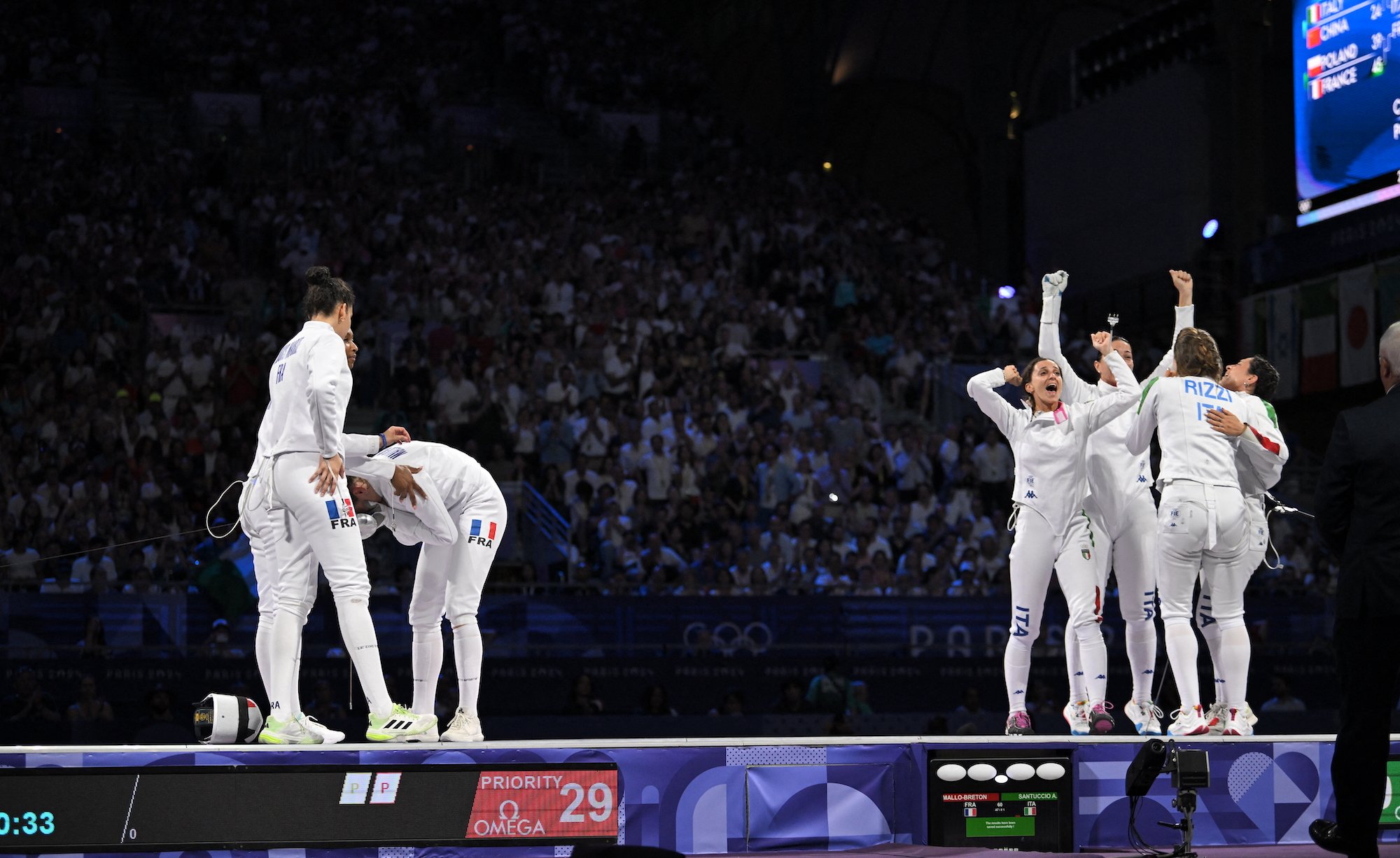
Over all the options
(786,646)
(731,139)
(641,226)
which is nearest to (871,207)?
(731,139)

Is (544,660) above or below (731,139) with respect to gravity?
below

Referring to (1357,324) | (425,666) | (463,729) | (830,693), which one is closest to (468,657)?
(425,666)

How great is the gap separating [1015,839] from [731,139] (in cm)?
1699

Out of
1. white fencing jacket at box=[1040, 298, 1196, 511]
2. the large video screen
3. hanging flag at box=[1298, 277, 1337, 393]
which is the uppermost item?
the large video screen

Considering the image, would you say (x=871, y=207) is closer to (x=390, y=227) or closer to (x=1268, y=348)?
(x=1268, y=348)

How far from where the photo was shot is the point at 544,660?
12.6m

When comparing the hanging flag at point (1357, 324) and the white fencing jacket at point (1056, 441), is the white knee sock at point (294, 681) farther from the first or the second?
the hanging flag at point (1357, 324)

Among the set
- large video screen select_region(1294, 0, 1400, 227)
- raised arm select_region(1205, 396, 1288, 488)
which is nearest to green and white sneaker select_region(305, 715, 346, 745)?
raised arm select_region(1205, 396, 1288, 488)

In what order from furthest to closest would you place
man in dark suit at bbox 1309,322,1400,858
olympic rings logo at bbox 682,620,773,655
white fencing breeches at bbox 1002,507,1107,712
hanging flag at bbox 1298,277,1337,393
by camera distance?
hanging flag at bbox 1298,277,1337,393, olympic rings logo at bbox 682,620,773,655, white fencing breeches at bbox 1002,507,1107,712, man in dark suit at bbox 1309,322,1400,858

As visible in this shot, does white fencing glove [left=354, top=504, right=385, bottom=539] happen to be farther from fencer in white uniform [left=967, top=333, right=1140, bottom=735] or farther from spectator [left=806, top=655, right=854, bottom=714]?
spectator [left=806, top=655, right=854, bottom=714]

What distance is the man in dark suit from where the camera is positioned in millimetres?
5547

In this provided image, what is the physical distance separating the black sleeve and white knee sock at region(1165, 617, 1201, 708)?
2180mm

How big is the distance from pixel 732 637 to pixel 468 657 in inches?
231

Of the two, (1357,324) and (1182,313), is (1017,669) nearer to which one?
(1182,313)
